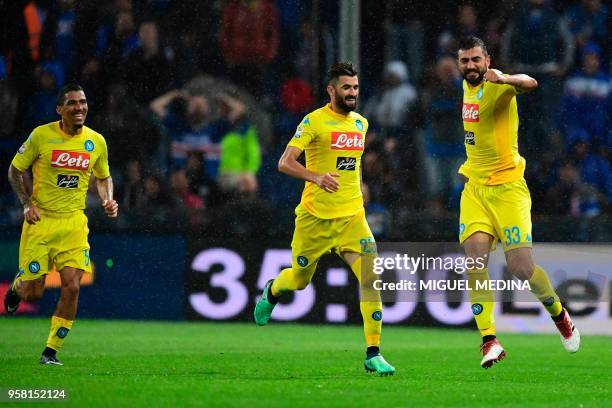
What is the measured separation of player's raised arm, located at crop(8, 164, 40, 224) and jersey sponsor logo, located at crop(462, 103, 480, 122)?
344cm

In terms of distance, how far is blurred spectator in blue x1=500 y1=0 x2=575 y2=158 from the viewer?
50.9 feet

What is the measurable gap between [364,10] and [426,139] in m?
1.66

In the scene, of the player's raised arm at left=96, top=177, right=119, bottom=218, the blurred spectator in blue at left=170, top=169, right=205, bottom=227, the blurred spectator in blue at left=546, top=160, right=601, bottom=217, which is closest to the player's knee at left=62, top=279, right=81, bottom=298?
the player's raised arm at left=96, top=177, right=119, bottom=218

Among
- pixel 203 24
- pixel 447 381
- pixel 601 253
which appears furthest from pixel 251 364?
pixel 203 24

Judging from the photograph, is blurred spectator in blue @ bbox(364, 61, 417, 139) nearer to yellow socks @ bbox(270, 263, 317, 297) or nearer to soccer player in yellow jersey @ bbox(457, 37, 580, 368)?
yellow socks @ bbox(270, 263, 317, 297)

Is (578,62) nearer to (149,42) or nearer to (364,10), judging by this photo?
(364,10)

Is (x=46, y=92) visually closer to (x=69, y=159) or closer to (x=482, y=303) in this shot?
(x=69, y=159)

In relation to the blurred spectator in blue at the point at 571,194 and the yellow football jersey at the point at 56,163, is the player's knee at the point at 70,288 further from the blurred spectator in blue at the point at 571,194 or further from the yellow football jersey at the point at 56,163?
the blurred spectator in blue at the point at 571,194

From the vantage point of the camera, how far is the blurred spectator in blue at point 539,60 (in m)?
15.5

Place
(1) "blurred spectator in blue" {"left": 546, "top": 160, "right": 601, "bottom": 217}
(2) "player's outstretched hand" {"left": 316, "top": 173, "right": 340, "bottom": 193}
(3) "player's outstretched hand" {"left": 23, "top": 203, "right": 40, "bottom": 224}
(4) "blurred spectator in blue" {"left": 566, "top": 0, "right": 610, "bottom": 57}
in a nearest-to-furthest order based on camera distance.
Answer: (2) "player's outstretched hand" {"left": 316, "top": 173, "right": 340, "bottom": 193}, (3) "player's outstretched hand" {"left": 23, "top": 203, "right": 40, "bottom": 224}, (1) "blurred spectator in blue" {"left": 546, "top": 160, "right": 601, "bottom": 217}, (4) "blurred spectator in blue" {"left": 566, "top": 0, "right": 610, "bottom": 57}

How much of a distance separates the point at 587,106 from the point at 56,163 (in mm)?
7108

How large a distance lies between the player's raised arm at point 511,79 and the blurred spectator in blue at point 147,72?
7249mm

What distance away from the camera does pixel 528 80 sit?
31.2 ft

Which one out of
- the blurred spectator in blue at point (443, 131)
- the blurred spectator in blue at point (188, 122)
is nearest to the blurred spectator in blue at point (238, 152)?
the blurred spectator in blue at point (188, 122)
